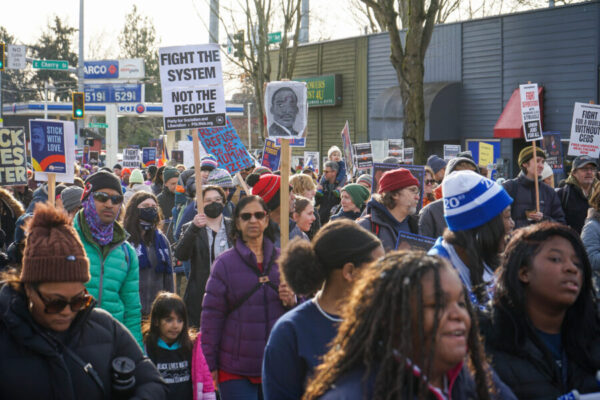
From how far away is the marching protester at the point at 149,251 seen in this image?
637 cm

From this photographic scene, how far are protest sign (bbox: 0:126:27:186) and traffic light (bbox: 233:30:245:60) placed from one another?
18.6 meters

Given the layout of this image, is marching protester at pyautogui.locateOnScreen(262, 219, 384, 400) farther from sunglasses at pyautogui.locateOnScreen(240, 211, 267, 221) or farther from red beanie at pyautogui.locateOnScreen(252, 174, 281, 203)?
red beanie at pyautogui.locateOnScreen(252, 174, 281, 203)

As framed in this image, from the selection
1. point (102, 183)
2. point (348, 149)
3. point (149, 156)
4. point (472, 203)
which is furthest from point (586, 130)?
point (149, 156)

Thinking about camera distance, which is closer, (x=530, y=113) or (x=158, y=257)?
(x=158, y=257)

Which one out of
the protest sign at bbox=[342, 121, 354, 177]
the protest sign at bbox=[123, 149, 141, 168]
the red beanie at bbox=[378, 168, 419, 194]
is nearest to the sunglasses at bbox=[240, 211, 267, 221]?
the red beanie at bbox=[378, 168, 419, 194]

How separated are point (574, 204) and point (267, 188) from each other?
5257mm

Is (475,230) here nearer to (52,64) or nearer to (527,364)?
(527,364)

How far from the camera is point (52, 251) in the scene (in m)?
3.10

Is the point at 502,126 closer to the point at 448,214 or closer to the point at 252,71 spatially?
the point at 252,71

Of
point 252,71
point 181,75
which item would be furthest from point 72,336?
point 252,71

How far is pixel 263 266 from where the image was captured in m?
4.93

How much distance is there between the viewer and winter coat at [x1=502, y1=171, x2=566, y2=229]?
8.66m

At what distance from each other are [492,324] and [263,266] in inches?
84.3

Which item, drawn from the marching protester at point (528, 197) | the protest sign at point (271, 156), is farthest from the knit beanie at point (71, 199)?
the protest sign at point (271, 156)
